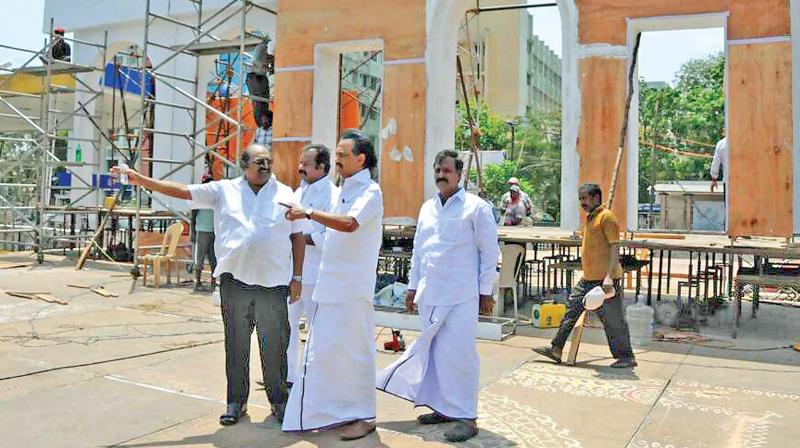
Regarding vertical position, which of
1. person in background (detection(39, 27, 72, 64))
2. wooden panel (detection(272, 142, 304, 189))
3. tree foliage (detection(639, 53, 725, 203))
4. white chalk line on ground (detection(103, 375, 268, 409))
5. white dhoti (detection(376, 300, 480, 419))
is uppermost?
tree foliage (detection(639, 53, 725, 203))

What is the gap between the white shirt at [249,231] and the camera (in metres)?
4.38

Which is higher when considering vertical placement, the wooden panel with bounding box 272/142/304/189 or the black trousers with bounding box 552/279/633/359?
the wooden panel with bounding box 272/142/304/189

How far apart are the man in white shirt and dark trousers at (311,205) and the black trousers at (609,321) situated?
260cm

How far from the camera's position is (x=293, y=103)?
34.0 feet

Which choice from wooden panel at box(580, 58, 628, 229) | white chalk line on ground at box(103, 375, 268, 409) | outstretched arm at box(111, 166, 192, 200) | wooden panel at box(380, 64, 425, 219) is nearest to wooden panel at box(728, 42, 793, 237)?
wooden panel at box(580, 58, 628, 229)

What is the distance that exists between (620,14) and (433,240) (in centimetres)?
502

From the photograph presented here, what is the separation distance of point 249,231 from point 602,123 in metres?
5.32

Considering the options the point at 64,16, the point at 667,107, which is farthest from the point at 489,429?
the point at 667,107

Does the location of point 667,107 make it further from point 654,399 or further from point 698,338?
point 654,399

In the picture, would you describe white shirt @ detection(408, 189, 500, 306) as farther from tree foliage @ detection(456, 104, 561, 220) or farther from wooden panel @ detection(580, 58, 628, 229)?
tree foliage @ detection(456, 104, 561, 220)

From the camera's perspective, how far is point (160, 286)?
11.2m

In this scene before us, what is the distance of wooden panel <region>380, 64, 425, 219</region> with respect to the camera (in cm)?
934

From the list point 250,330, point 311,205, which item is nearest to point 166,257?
point 311,205

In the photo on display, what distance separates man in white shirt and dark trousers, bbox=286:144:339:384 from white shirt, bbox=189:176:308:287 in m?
0.55
